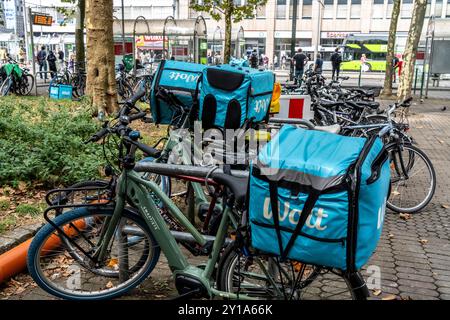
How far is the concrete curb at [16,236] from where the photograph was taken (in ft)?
12.5

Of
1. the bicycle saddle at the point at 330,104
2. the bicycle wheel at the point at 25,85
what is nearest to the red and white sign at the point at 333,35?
the bicycle wheel at the point at 25,85

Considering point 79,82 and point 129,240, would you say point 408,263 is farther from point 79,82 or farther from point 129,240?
point 79,82

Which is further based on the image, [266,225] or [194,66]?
[194,66]

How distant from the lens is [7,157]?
5.48 meters

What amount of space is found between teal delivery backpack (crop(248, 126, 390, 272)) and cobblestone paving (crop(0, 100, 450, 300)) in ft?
2.56

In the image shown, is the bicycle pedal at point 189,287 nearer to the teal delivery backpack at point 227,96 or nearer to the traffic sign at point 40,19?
the teal delivery backpack at point 227,96

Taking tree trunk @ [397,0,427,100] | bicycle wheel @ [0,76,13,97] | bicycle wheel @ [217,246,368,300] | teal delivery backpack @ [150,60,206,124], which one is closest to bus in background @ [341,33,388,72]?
tree trunk @ [397,0,427,100]

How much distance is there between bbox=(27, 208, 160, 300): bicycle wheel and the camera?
312 cm

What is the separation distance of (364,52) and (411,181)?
35093 mm

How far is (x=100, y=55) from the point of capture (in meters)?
9.14
